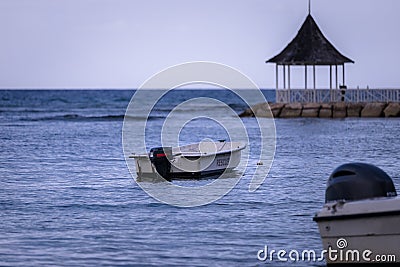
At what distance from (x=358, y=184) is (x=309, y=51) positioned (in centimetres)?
3846

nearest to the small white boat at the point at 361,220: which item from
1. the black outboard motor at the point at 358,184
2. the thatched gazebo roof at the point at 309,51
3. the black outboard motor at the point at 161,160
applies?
the black outboard motor at the point at 358,184

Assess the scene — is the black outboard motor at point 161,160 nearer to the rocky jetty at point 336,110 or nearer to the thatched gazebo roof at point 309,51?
the rocky jetty at point 336,110

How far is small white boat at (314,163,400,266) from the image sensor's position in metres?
11.0

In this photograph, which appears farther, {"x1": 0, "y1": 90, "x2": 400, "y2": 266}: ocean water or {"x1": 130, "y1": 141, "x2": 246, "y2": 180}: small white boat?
{"x1": 130, "y1": 141, "x2": 246, "y2": 180}: small white boat

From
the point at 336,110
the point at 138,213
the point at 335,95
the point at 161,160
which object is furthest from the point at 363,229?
the point at 335,95

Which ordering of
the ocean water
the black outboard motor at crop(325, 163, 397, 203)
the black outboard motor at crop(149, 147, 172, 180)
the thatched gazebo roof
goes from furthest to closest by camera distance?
the thatched gazebo roof → the black outboard motor at crop(149, 147, 172, 180) → the ocean water → the black outboard motor at crop(325, 163, 397, 203)

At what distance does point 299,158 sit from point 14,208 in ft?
37.9

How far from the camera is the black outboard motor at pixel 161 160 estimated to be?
21828 mm

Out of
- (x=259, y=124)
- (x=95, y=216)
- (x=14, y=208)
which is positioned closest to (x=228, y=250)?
(x=95, y=216)

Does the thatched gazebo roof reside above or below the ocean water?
above

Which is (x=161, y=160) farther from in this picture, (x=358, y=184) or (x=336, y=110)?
(x=336, y=110)

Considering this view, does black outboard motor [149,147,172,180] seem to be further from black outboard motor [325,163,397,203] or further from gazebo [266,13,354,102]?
gazebo [266,13,354,102]

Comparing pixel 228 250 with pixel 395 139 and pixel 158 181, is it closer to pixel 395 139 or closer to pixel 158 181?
pixel 158 181

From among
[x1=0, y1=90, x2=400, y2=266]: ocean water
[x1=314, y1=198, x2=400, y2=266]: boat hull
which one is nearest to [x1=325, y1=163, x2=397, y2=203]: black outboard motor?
[x1=314, y1=198, x2=400, y2=266]: boat hull
